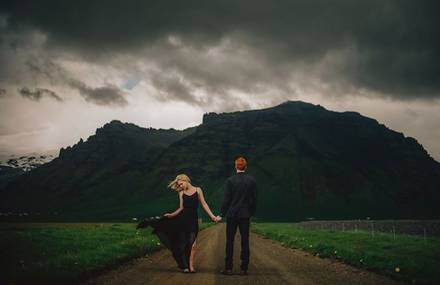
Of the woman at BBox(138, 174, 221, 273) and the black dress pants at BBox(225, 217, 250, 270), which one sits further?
the woman at BBox(138, 174, 221, 273)

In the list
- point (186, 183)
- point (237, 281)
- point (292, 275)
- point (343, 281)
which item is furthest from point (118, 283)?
point (343, 281)

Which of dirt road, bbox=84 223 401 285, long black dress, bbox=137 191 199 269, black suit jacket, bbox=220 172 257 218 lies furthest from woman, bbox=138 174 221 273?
black suit jacket, bbox=220 172 257 218

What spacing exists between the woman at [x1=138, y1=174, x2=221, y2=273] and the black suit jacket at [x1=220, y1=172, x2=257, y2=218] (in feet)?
2.58

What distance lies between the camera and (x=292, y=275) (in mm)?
12922

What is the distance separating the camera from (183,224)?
1477 centimetres

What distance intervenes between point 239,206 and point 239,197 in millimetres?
296

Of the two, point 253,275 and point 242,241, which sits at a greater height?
point 242,241

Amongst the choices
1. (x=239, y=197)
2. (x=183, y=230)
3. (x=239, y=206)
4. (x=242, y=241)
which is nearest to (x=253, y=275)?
(x=242, y=241)

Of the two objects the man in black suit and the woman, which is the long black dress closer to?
the woman

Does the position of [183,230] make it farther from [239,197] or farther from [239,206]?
[239,197]

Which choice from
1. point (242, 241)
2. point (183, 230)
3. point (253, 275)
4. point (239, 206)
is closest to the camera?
point (253, 275)

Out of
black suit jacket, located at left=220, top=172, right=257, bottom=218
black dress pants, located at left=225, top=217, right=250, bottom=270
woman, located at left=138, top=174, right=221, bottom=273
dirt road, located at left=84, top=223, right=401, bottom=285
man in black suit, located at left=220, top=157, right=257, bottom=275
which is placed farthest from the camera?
woman, located at left=138, top=174, right=221, bottom=273

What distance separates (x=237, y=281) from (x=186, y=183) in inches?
160

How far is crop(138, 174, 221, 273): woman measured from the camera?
47.0 ft
